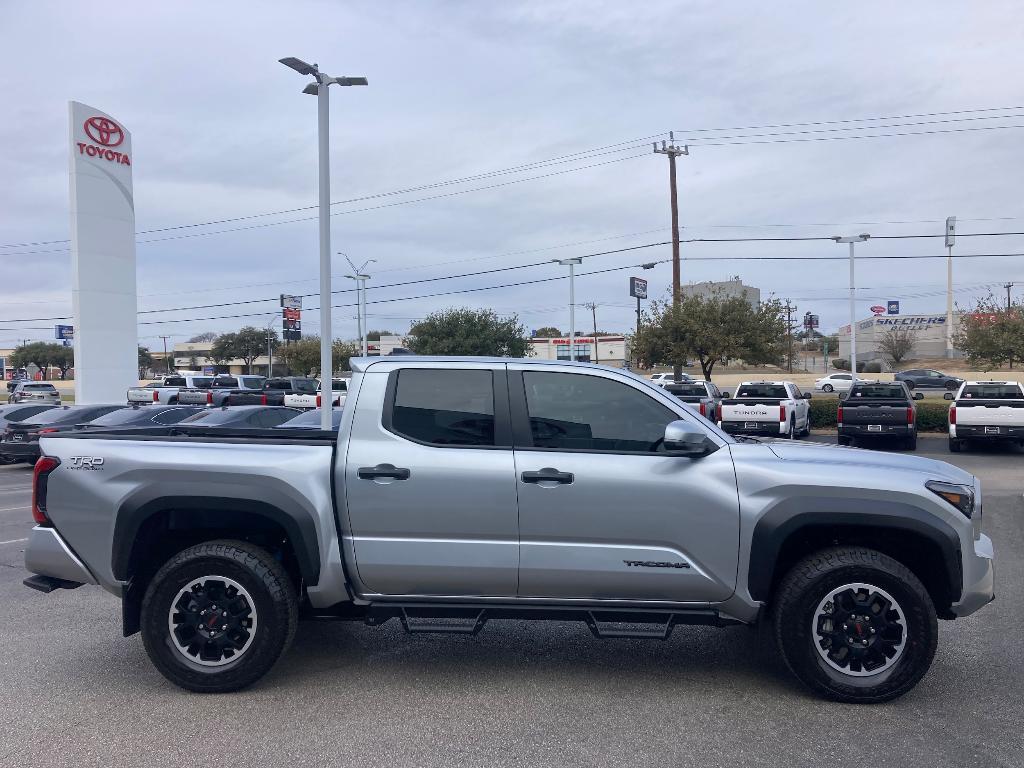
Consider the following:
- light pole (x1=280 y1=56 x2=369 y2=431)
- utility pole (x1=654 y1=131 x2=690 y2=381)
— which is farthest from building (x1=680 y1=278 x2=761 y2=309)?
light pole (x1=280 y1=56 x2=369 y2=431)

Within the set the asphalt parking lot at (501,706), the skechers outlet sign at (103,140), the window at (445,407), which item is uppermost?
the skechers outlet sign at (103,140)

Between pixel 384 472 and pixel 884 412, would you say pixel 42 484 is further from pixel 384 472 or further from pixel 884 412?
pixel 884 412

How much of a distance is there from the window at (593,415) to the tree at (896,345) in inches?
3409

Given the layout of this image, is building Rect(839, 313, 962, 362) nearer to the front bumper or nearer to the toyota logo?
the toyota logo

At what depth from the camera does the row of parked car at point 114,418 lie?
56.0ft

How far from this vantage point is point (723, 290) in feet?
131

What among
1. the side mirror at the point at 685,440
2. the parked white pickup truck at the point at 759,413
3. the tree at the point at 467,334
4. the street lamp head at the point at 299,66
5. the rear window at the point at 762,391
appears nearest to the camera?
the side mirror at the point at 685,440

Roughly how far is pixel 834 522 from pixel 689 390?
21.0 meters

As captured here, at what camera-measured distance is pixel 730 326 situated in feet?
117

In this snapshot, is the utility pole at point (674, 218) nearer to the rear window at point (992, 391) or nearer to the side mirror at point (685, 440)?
the rear window at point (992, 391)

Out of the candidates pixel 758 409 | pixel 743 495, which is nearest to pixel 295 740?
pixel 743 495

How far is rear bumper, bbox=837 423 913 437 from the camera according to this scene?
68.8 feet

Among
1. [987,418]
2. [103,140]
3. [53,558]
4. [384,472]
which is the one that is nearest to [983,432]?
[987,418]

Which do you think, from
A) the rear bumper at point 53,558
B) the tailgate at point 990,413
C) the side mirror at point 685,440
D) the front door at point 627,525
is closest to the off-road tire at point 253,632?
the rear bumper at point 53,558
